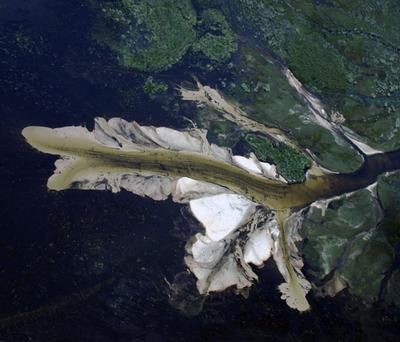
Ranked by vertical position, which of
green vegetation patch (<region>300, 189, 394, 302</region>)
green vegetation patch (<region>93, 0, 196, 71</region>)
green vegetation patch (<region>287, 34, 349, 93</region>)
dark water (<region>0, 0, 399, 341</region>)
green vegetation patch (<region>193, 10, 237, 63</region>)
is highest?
green vegetation patch (<region>287, 34, 349, 93</region>)

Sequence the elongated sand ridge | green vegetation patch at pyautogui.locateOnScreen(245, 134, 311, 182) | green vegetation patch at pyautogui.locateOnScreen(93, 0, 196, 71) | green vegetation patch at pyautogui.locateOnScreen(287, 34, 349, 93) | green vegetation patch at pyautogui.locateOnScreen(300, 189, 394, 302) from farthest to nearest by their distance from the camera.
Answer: green vegetation patch at pyautogui.locateOnScreen(287, 34, 349, 93) < green vegetation patch at pyautogui.locateOnScreen(93, 0, 196, 71) < green vegetation patch at pyautogui.locateOnScreen(245, 134, 311, 182) < green vegetation patch at pyautogui.locateOnScreen(300, 189, 394, 302) < the elongated sand ridge

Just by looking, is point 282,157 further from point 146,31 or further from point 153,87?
point 146,31

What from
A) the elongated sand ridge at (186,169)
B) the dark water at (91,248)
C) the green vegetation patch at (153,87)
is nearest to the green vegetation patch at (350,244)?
the elongated sand ridge at (186,169)

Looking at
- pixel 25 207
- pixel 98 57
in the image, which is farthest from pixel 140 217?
pixel 98 57

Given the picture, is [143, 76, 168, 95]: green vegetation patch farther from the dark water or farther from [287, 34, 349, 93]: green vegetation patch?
[287, 34, 349, 93]: green vegetation patch

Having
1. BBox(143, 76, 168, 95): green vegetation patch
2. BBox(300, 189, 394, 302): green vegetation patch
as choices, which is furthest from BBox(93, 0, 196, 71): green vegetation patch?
BBox(300, 189, 394, 302): green vegetation patch

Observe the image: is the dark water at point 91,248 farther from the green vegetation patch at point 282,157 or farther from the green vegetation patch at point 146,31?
the green vegetation patch at point 282,157

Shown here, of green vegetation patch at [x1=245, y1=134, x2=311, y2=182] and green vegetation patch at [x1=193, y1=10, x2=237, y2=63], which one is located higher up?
green vegetation patch at [x1=193, y1=10, x2=237, y2=63]
